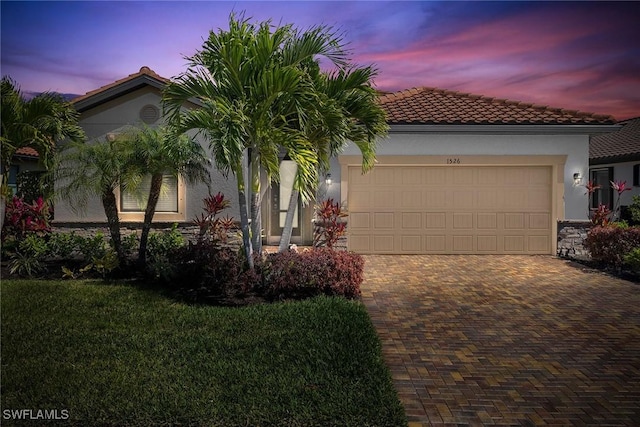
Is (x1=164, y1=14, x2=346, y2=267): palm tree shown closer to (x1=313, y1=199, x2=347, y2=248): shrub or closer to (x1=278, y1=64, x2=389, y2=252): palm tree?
(x1=278, y1=64, x2=389, y2=252): palm tree

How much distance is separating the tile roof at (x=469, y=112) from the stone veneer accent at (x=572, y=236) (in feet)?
8.95

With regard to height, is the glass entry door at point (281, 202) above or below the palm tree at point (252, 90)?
below

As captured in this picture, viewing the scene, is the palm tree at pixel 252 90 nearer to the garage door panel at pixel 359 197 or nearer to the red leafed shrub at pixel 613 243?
the garage door panel at pixel 359 197

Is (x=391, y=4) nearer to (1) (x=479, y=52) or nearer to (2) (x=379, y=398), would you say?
(1) (x=479, y=52)

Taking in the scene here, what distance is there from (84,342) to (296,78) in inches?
183

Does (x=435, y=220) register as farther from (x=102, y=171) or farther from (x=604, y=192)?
(x=604, y=192)

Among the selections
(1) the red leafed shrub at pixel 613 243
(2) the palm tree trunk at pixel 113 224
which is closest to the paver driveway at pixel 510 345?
(1) the red leafed shrub at pixel 613 243

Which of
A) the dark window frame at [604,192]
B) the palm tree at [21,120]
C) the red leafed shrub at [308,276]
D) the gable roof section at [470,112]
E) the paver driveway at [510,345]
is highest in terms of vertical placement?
the gable roof section at [470,112]

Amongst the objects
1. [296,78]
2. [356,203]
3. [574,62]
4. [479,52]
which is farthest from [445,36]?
[296,78]

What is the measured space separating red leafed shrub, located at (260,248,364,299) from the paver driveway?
544 millimetres

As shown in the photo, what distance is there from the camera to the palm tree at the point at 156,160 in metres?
9.43

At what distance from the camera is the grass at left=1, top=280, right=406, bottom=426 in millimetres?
4121

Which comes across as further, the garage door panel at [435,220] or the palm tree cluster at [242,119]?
the garage door panel at [435,220]

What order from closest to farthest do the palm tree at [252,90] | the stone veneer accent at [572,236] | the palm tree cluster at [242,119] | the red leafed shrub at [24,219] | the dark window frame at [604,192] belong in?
the palm tree at [252,90], the palm tree cluster at [242,119], the red leafed shrub at [24,219], the stone veneer accent at [572,236], the dark window frame at [604,192]
